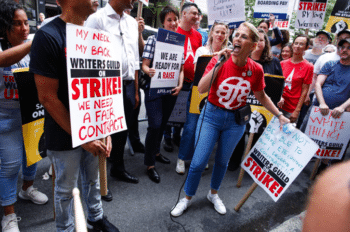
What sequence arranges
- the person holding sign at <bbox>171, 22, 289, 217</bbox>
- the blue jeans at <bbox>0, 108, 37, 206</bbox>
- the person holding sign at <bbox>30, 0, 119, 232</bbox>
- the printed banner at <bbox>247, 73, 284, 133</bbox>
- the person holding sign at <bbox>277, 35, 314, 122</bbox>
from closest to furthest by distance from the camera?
1. the person holding sign at <bbox>30, 0, 119, 232</bbox>
2. the blue jeans at <bbox>0, 108, 37, 206</bbox>
3. the person holding sign at <bbox>171, 22, 289, 217</bbox>
4. the printed banner at <bbox>247, 73, 284, 133</bbox>
5. the person holding sign at <bbox>277, 35, 314, 122</bbox>

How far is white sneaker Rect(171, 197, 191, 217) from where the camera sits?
232 centimetres

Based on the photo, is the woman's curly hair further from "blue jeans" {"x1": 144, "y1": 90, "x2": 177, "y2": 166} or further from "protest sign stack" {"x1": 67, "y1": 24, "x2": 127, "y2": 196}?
"blue jeans" {"x1": 144, "y1": 90, "x2": 177, "y2": 166}

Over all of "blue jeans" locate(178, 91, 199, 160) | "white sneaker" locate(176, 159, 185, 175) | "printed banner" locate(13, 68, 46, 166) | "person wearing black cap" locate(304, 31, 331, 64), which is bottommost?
"white sneaker" locate(176, 159, 185, 175)

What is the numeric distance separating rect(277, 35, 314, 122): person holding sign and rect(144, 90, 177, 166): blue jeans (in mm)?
1675

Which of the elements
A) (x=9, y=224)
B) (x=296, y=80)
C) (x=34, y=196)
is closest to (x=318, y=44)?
(x=296, y=80)

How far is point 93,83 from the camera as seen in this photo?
4.77 feet

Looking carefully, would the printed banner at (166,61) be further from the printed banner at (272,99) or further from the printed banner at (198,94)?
the printed banner at (272,99)

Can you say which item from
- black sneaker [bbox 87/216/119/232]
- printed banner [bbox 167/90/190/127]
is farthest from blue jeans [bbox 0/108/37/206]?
printed banner [bbox 167/90/190/127]

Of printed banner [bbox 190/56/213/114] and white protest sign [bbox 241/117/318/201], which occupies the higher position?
printed banner [bbox 190/56/213/114]

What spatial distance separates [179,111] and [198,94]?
0.64 meters

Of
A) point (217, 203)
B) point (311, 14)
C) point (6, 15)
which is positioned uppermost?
point (311, 14)

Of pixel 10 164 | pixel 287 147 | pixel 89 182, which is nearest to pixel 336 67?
pixel 287 147

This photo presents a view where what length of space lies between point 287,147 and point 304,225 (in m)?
2.00

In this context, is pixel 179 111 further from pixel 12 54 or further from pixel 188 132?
pixel 12 54
